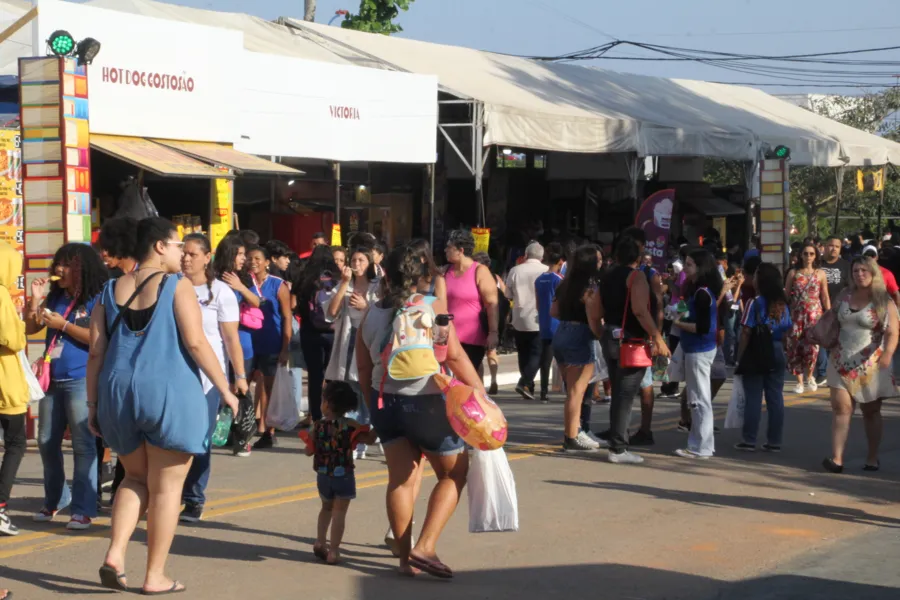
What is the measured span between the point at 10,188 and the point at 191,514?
208 inches

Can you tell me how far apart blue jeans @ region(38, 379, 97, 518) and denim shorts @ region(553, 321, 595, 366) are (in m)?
4.43

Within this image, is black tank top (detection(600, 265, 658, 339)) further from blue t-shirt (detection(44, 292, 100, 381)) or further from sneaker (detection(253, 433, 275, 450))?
blue t-shirt (detection(44, 292, 100, 381))

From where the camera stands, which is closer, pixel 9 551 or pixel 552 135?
pixel 9 551

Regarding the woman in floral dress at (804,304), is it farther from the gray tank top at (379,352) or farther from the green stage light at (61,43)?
the gray tank top at (379,352)

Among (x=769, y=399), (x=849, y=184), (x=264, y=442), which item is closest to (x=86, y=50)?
(x=264, y=442)

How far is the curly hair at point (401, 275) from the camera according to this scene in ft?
21.7

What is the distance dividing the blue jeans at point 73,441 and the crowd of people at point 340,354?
12 mm

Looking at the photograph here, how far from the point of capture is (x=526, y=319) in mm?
14359

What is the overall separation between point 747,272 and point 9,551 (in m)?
9.61

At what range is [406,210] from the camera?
76.4ft

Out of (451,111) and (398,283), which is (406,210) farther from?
(398,283)

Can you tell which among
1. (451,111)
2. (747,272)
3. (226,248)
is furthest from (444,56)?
(226,248)

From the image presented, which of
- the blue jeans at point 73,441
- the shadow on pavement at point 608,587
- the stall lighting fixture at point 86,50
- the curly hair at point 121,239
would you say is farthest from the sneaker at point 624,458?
the stall lighting fixture at point 86,50

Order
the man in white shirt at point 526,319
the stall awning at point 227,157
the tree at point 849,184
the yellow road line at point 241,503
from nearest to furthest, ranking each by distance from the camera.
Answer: the yellow road line at point 241,503
the man in white shirt at point 526,319
the stall awning at point 227,157
the tree at point 849,184
